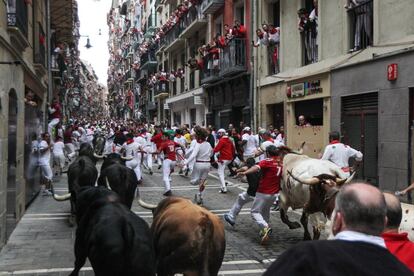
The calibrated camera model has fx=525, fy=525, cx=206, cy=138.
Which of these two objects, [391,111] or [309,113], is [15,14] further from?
[309,113]

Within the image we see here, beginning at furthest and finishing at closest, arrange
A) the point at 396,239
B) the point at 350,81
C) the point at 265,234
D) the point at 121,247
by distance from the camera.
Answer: the point at 350,81 < the point at 265,234 < the point at 121,247 < the point at 396,239

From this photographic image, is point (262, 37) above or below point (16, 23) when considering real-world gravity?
above

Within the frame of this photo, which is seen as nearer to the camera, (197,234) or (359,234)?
(359,234)

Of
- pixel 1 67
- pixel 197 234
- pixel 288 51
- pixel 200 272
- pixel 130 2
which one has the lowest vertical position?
pixel 200 272

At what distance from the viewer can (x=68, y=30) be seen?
30375 mm

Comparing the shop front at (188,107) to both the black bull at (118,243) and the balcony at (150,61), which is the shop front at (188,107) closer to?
A: the balcony at (150,61)

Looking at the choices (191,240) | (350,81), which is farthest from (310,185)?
(350,81)

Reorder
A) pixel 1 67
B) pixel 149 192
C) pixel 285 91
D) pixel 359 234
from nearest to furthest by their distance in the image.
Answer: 1. pixel 359 234
2. pixel 1 67
3. pixel 149 192
4. pixel 285 91

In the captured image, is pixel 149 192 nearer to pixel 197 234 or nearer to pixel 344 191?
pixel 197 234

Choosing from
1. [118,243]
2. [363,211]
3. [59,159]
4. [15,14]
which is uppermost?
[15,14]

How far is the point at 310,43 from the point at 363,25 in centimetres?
348

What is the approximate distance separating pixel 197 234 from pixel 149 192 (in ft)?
33.1

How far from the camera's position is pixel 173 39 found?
3853 cm

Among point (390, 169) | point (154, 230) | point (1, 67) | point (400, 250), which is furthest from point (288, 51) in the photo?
point (400, 250)
